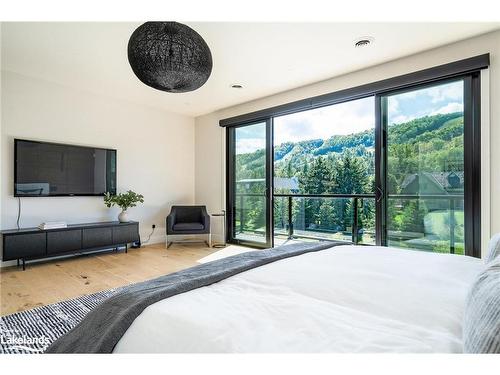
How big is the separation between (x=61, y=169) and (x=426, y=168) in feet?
15.2

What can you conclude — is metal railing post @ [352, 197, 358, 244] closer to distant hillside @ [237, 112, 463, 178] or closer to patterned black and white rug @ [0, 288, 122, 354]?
distant hillside @ [237, 112, 463, 178]

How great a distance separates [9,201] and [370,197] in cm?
458

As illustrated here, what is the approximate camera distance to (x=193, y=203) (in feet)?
18.9

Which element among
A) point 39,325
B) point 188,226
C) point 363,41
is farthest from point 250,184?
point 39,325

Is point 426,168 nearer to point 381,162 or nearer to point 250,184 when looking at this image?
point 381,162

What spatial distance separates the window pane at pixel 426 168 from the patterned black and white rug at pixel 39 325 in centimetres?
323

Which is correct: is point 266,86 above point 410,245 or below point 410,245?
above

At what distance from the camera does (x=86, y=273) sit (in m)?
3.25

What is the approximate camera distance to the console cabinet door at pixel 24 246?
3.22 metres

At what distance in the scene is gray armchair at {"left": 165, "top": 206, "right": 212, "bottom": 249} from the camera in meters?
4.63

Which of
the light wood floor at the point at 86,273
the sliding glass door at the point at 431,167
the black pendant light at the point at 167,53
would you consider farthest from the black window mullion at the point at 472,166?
the light wood floor at the point at 86,273

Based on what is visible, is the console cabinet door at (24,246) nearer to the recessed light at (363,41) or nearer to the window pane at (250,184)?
the window pane at (250,184)
